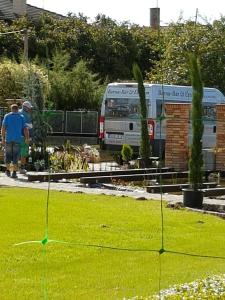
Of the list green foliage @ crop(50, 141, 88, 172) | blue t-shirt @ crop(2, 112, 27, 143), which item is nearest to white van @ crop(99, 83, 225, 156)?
green foliage @ crop(50, 141, 88, 172)

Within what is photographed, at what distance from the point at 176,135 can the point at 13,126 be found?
18.5 ft

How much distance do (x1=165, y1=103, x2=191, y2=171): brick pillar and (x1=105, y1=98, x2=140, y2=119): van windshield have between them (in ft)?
6.09

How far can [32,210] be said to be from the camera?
11773 mm

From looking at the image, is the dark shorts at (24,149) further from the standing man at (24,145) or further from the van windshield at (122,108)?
the van windshield at (122,108)

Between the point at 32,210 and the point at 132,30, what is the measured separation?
4150 cm

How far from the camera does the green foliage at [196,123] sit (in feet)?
43.3

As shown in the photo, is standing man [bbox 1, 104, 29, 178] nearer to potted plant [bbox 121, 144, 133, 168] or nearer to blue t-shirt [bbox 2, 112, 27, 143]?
blue t-shirt [bbox 2, 112, 27, 143]

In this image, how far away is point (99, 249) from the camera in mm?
8695

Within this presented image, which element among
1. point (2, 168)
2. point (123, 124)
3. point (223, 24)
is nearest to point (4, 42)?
point (223, 24)

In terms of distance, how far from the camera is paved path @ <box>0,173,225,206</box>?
1435 centimetres

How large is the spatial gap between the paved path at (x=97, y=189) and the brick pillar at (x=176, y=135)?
4819 mm

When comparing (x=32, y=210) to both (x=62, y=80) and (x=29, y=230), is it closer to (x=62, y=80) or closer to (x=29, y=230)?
(x=29, y=230)

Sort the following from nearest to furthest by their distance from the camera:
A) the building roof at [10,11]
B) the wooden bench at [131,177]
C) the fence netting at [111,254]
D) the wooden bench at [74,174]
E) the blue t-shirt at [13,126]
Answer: the fence netting at [111,254] < the wooden bench at [131,177] < the wooden bench at [74,174] < the blue t-shirt at [13,126] < the building roof at [10,11]

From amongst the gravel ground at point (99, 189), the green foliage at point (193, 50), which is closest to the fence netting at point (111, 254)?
the gravel ground at point (99, 189)
